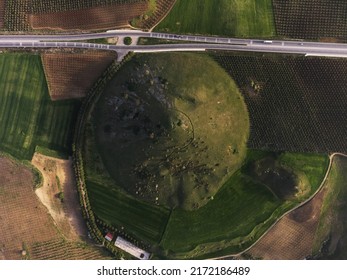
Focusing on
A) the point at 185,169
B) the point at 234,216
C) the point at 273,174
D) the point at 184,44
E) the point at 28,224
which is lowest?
the point at 28,224

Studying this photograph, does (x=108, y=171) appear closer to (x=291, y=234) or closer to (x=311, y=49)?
(x=291, y=234)

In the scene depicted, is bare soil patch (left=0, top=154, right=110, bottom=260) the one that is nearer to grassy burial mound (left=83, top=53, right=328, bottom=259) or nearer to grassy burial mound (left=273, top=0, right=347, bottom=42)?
grassy burial mound (left=83, top=53, right=328, bottom=259)

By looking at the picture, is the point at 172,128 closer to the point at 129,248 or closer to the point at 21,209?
the point at 129,248

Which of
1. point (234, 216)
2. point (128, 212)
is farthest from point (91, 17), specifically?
point (234, 216)

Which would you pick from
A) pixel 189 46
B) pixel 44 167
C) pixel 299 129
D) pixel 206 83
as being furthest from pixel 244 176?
pixel 44 167

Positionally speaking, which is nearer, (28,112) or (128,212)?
(128,212)
